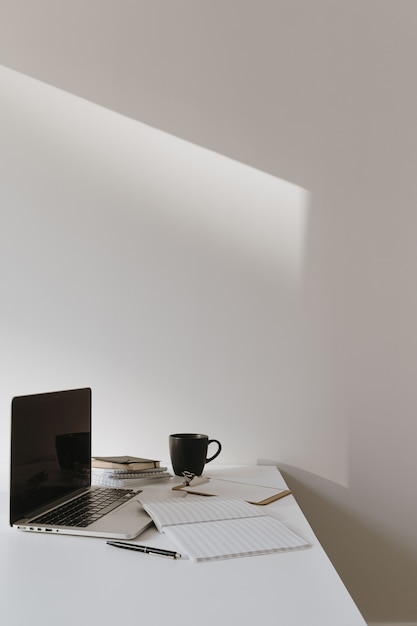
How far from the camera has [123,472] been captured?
A: 1.51 meters

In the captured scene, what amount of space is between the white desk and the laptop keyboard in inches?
2.3

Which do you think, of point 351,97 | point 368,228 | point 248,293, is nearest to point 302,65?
point 351,97

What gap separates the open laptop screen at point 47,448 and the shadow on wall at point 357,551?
58 cm

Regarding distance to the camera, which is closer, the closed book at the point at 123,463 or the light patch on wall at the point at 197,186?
the closed book at the point at 123,463

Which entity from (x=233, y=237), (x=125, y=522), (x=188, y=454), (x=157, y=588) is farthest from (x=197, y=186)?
(x=157, y=588)

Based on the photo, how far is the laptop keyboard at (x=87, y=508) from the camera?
3.80 ft

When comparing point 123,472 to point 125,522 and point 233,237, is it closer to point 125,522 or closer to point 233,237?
point 125,522

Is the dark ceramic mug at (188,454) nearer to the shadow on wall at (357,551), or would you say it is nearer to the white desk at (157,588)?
the shadow on wall at (357,551)

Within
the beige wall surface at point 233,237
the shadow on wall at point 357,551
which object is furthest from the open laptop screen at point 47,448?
the shadow on wall at point 357,551

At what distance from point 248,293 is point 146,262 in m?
0.27

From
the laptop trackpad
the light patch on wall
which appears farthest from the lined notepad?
the light patch on wall

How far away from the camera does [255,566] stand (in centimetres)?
98

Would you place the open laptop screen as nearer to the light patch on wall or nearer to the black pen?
the black pen

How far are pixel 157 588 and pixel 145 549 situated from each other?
0.14 meters
